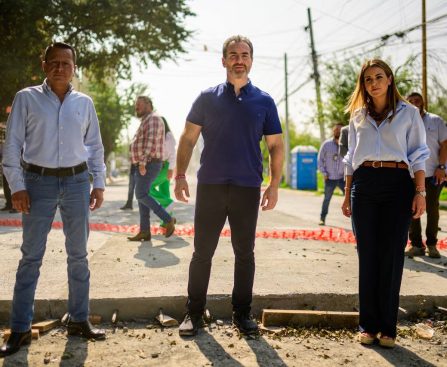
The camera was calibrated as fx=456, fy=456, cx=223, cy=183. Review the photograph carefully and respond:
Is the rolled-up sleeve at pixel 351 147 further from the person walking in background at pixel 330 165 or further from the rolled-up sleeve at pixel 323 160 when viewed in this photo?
the rolled-up sleeve at pixel 323 160

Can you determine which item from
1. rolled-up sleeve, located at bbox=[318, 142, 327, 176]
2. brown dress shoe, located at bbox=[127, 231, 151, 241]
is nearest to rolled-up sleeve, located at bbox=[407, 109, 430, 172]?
brown dress shoe, located at bbox=[127, 231, 151, 241]

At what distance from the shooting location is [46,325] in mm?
3352

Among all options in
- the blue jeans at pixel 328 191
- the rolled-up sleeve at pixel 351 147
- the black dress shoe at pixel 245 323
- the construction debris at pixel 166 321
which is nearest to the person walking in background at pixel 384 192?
the rolled-up sleeve at pixel 351 147

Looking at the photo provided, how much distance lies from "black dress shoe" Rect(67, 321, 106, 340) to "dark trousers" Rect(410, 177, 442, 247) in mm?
4394

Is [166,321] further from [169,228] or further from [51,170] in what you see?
[169,228]

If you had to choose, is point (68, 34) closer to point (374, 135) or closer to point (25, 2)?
point (25, 2)

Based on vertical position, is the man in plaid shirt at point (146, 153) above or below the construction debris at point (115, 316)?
above

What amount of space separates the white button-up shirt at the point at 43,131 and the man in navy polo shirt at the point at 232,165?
80 cm

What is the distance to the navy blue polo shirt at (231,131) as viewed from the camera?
337 cm

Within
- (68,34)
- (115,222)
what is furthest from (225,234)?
(68,34)

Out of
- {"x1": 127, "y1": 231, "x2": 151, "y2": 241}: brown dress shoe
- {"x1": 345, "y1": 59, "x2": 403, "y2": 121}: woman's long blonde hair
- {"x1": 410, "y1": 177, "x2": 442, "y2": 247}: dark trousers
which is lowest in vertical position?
{"x1": 127, "y1": 231, "x2": 151, "y2": 241}: brown dress shoe

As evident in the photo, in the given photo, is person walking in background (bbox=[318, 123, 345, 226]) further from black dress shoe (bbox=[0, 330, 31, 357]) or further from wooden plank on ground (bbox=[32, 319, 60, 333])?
black dress shoe (bbox=[0, 330, 31, 357])

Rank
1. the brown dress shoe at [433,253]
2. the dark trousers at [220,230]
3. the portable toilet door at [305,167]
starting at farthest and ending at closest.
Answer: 1. the portable toilet door at [305,167]
2. the brown dress shoe at [433,253]
3. the dark trousers at [220,230]

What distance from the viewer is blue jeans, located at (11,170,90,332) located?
9.98 feet
